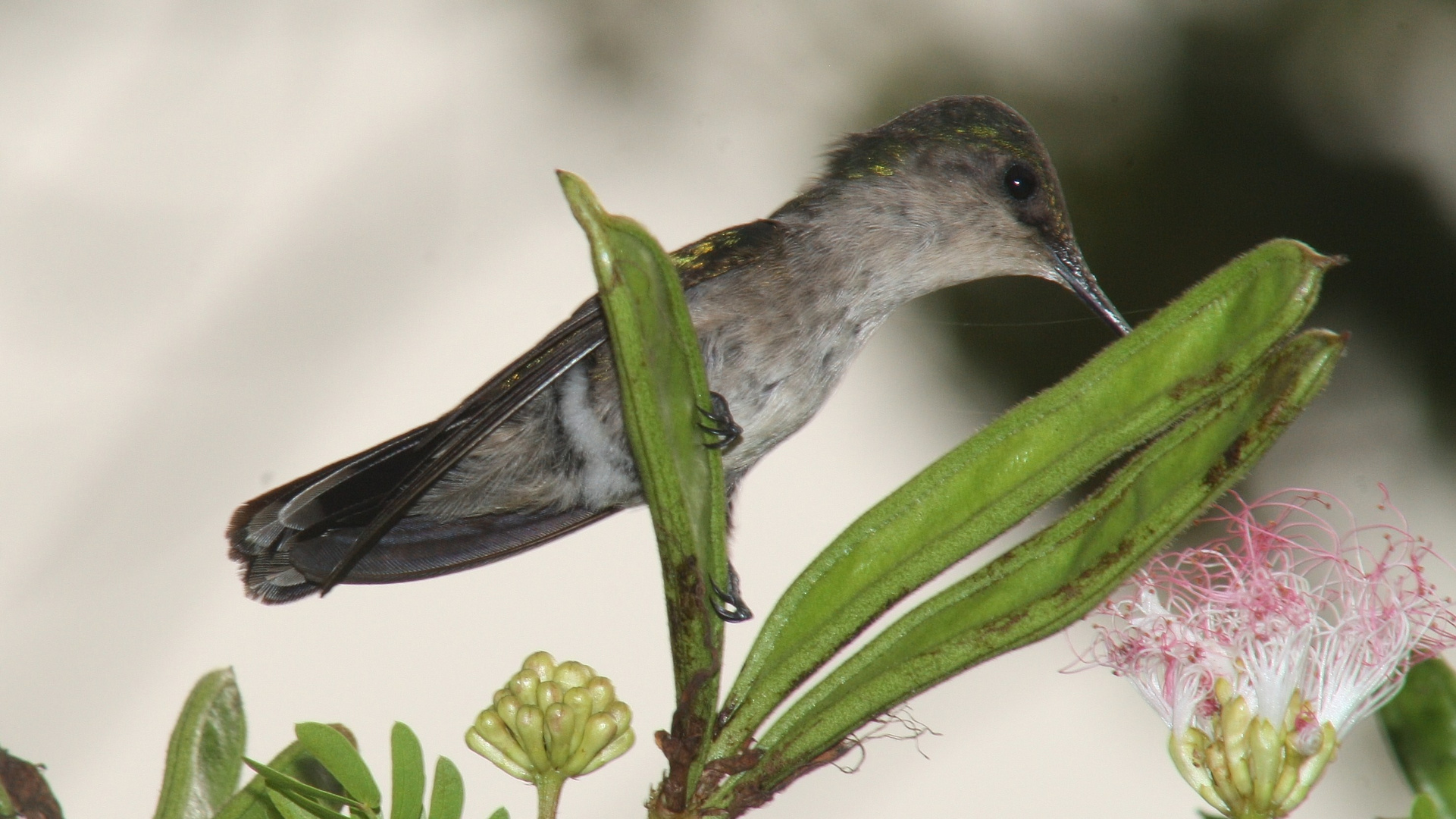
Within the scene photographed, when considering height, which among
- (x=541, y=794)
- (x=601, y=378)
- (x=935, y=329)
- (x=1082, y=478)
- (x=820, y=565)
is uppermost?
(x=935, y=329)

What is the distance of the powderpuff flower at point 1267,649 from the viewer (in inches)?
48.9

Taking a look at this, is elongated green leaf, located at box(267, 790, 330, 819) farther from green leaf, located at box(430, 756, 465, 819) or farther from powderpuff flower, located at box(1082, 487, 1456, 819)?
powderpuff flower, located at box(1082, 487, 1456, 819)

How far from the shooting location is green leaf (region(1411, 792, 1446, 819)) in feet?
3.35

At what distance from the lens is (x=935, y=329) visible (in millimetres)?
4074

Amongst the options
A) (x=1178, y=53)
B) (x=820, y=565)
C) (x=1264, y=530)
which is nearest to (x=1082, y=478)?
(x=820, y=565)

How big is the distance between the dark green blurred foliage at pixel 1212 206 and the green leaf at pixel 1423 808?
2.31 metres

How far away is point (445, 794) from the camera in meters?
1.07

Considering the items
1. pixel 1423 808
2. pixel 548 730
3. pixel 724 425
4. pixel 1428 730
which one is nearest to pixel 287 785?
pixel 548 730

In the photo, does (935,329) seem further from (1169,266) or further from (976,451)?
(976,451)

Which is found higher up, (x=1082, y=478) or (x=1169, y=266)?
(x=1169, y=266)

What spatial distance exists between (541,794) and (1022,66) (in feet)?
11.7

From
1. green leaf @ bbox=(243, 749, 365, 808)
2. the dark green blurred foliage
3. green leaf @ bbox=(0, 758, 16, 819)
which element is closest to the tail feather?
green leaf @ bbox=(0, 758, 16, 819)

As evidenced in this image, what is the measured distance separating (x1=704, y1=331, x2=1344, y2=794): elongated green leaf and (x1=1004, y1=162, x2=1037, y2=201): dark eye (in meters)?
1.28

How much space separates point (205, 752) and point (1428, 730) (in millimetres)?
1257
